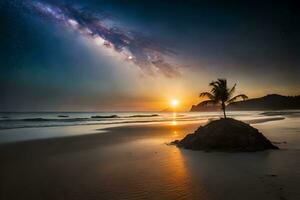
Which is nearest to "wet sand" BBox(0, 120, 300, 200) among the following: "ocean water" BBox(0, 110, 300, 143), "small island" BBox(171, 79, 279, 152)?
"small island" BBox(171, 79, 279, 152)

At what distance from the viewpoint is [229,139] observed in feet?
40.8

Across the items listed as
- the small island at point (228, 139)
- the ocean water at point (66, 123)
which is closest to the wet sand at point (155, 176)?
the small island at point (228, 139)

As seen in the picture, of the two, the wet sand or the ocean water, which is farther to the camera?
the ocean water

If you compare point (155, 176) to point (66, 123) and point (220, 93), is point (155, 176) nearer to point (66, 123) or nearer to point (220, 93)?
point (220, 93)

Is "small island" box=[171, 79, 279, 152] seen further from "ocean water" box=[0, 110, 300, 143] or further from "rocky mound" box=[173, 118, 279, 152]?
"ocean water" box=[0, 110, 300, 143]

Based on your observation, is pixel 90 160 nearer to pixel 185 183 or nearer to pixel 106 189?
pixel 106 189

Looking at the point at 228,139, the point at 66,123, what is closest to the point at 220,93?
the point at 228,139

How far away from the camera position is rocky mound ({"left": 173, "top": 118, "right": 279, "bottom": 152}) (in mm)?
12133

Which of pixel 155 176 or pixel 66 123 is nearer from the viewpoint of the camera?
pixel 155 176

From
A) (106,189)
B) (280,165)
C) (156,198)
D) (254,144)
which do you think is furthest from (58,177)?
(254,144)

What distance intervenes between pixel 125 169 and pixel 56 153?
5766 millimetres

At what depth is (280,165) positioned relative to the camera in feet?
28.0

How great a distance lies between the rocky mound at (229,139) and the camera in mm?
12133

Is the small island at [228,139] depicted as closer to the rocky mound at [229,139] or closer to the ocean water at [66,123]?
the rocky mound at [229,139]
